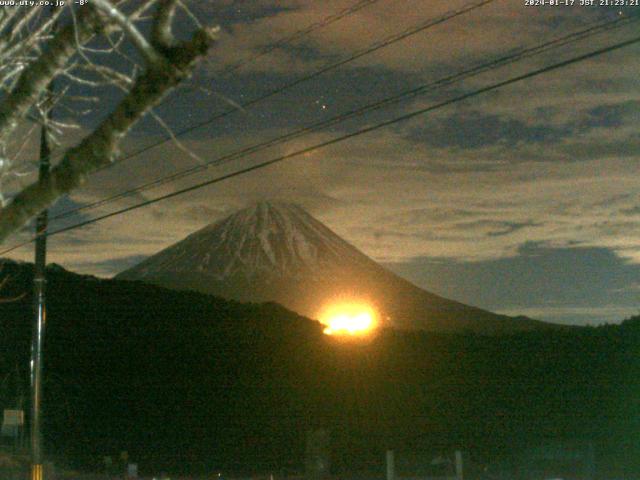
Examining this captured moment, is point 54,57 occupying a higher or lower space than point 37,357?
higher

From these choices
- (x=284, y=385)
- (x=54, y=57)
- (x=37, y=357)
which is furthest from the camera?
(x=284, y=385)

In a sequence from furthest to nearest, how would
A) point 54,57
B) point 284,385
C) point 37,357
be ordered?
point 284,385 → point 37,357 → point 54,57

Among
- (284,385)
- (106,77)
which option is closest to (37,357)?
(106,77)

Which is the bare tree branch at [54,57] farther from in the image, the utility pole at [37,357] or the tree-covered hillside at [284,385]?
the tree-covered hillside at [284,385]

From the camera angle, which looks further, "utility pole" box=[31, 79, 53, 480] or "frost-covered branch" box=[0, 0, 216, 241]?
"utility pole" box=[31, 79, 53, 480]

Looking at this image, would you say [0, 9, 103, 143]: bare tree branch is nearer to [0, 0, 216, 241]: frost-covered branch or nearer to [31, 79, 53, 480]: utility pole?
[0, 0, 216, 241]: frost-covered branch

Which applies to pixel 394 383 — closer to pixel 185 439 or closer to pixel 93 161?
A: pixel 185 439

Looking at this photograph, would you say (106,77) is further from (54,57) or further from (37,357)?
(37,357)

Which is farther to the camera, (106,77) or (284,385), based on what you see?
(284,385)

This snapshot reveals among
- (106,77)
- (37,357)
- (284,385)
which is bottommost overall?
(284,385)

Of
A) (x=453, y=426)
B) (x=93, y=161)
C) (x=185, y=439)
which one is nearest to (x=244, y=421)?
(x=185, y=439)

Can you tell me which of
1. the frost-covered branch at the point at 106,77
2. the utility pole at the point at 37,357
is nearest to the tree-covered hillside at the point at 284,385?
the utility pole at the point at 37,357

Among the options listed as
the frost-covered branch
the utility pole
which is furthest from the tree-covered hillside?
the frost-covered branch
